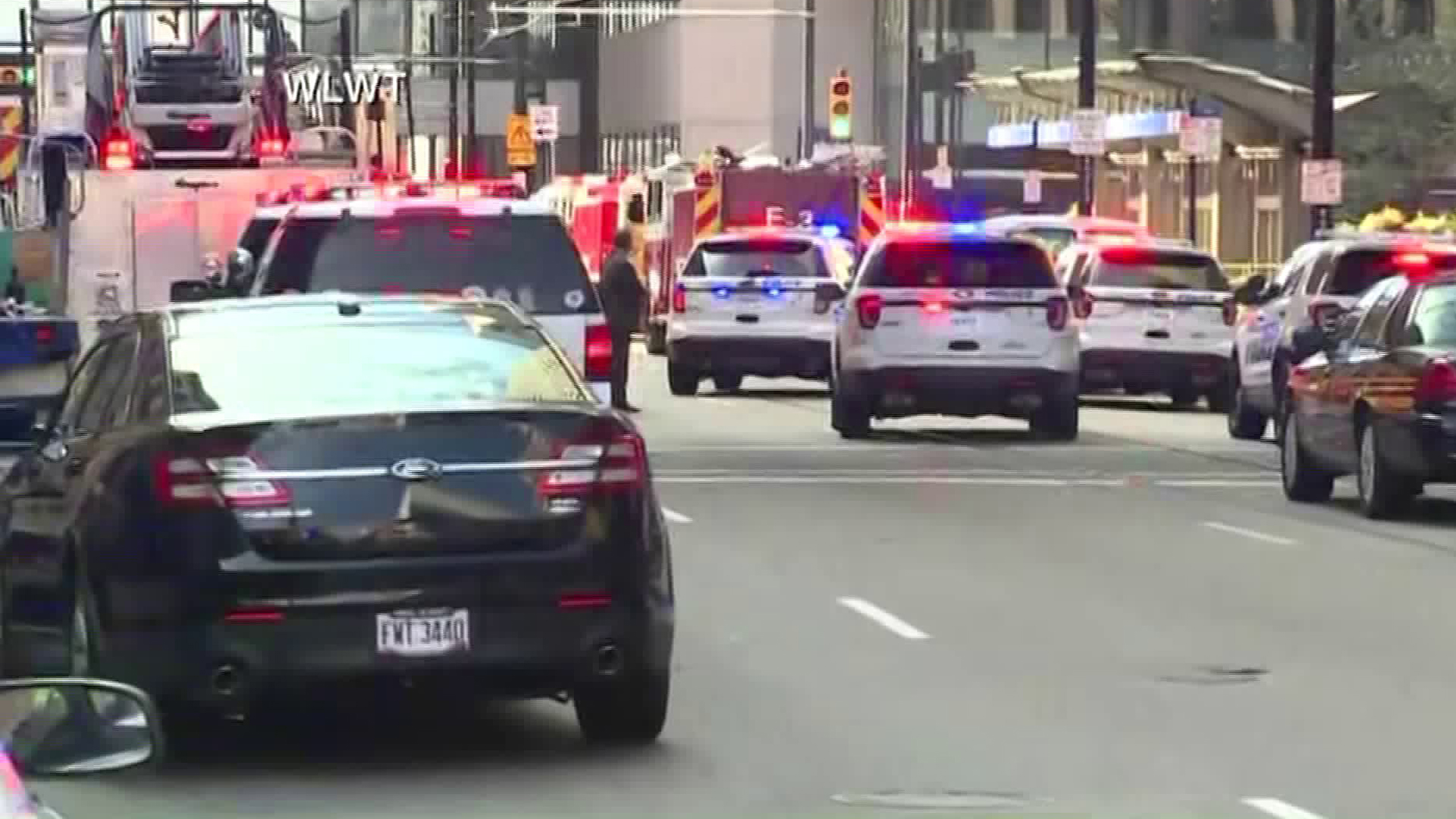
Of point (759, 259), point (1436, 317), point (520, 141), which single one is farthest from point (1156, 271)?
point (520, 141)

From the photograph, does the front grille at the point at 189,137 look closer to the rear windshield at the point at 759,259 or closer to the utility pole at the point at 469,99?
the rear windshield at the point at 759,259

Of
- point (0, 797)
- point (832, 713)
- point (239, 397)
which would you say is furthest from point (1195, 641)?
point (0, 797)

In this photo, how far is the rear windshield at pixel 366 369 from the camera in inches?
420

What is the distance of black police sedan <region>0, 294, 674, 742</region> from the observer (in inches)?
404

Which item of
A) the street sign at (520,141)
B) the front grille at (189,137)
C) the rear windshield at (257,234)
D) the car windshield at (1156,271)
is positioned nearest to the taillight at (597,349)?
the rear windshield at (257,234)

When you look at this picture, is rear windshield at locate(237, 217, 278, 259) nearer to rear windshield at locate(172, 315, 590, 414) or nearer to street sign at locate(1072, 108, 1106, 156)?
rear windshield at locate(172, 315, 590, 414)

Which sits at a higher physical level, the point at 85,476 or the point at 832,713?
the point at 85,476

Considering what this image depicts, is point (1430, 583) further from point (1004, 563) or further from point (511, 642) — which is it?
point (511, 642)

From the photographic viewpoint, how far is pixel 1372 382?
68.9 feet

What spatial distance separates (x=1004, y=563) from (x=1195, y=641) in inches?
139

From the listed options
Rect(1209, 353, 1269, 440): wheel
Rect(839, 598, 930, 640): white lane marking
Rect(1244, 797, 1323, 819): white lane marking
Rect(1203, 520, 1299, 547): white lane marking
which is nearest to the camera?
Rect(1244, 797, 1323, 819): white lane marking

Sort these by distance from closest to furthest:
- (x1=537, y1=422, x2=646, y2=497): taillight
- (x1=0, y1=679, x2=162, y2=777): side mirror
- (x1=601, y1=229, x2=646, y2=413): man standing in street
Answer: (x1=0, y1=679, x2=162, y2=777): side mirror < (x1=537, y1=422, x2=646, y2=497): taillight < (x1=601, y1=229, x2=646, y2=413): man standing in street

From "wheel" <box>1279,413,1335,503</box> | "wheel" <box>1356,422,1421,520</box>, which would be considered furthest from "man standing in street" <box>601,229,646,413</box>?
"wheel" <box>1356,422,1421,520</box>

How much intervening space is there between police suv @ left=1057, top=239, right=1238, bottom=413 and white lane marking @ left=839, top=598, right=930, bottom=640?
18.3 meters
